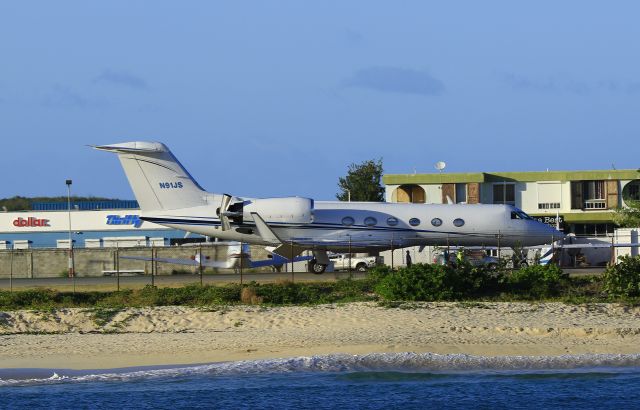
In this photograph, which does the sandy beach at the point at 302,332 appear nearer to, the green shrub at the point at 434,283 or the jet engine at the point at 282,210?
the green shrub at the point at 434,283

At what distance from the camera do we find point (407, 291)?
31453 millimetres

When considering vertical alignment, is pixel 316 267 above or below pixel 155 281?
above

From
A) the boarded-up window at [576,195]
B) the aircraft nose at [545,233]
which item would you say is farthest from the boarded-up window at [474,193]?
the aircraft nose at [545,233]

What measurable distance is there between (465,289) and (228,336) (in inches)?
349

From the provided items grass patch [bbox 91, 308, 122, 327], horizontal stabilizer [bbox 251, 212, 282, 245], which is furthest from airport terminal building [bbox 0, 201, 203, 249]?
grass patch [bbox 91, 308, 122, 327]

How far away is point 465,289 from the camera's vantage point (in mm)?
32344

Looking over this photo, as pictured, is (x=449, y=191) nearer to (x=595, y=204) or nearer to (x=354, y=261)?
(x=595, y=204)

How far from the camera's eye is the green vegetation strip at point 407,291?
31.5 meters

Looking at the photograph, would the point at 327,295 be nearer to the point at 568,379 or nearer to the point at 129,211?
the point at 568,379

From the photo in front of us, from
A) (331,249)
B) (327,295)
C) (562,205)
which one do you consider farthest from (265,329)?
(562,205)

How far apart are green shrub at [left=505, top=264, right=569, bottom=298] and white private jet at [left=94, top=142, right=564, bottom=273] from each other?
11542 mm

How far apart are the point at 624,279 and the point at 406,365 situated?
10651 millimetres

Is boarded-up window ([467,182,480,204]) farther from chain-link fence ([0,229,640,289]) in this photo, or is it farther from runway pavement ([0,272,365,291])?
runway pavement ([0,272,365,291])

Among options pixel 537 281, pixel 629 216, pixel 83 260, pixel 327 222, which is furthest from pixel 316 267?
pixel 629 216
